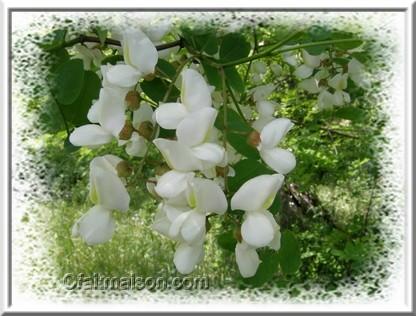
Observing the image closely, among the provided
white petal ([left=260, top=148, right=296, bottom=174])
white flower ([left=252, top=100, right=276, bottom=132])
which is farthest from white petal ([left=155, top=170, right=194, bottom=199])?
white flower ([left=252, top=100, right=276, bottom=132])

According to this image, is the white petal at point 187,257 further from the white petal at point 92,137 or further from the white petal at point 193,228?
the white petal at point 92,137

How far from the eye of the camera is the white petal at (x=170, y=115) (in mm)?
569

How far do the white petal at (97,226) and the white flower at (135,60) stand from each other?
15cm

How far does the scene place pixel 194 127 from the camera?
57 centimetres

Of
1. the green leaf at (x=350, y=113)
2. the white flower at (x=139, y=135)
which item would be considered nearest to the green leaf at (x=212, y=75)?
the white flower at (x=139, y=135)

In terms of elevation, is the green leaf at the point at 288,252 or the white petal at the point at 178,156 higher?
the white petal at the point at 178,156

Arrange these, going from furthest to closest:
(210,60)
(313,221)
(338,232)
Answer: (313,221), (338,232), (210,60)

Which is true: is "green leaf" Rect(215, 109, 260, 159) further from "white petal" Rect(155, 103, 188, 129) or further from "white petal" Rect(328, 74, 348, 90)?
"white petal" Rect(328, 74, 348, 90)

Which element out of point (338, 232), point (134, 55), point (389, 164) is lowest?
point (338, 232)

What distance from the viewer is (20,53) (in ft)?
2.59

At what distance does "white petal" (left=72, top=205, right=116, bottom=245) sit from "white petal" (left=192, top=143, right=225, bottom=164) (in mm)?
133

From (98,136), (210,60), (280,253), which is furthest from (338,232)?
(98,136)

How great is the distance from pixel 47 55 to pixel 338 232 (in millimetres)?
1026

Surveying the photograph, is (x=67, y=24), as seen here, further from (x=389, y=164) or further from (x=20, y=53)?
(x=389, y=164)
